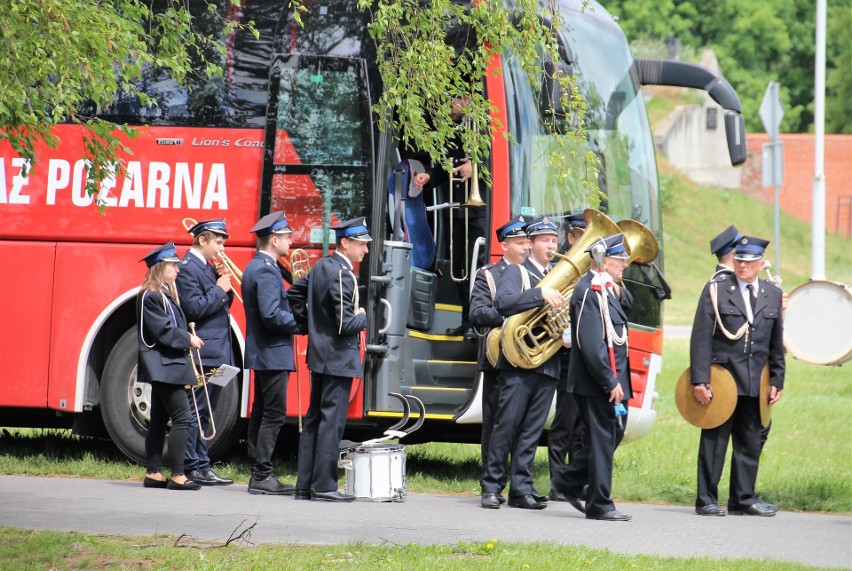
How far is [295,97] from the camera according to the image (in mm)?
10578

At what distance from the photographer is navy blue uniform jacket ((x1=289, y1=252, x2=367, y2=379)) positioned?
9484 millimetres

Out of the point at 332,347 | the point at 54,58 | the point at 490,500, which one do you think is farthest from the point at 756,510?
the point at 54,58

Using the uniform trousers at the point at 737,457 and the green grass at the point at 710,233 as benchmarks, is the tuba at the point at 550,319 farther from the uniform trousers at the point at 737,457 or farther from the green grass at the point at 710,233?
the green grass at the point at 710,233

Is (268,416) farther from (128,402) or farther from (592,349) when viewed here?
(592,349)

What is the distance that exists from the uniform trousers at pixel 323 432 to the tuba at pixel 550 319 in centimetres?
114

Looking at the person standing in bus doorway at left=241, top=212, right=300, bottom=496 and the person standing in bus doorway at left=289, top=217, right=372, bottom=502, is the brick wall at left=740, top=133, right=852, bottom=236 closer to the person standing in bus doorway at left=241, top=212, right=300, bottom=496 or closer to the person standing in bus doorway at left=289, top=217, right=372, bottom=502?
the person standing in bus doorway at left=241, top=212, right=300, bottom=496

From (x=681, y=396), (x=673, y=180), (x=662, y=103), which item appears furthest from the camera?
(x=662, y=103)

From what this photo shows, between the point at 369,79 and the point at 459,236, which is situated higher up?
the point at 369,79

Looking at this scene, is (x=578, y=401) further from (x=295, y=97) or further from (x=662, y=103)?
(x=662, y=103)

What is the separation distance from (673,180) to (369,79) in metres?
30.7

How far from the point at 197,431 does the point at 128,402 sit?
836 mm

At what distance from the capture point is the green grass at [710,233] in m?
34.9

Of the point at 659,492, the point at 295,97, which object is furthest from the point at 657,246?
the point at 295,97

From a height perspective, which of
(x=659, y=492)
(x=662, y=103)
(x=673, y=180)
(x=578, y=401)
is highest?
(x=662, y=103)
